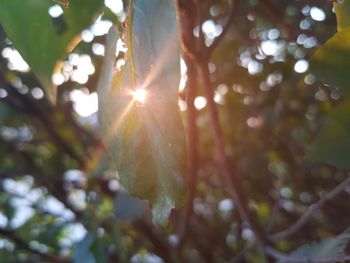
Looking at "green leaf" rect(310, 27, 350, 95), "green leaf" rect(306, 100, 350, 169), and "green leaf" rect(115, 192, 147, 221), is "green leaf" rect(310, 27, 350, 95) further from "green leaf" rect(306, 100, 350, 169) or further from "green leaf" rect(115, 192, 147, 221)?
"green leaf" rect(115, 192, 147, 221)

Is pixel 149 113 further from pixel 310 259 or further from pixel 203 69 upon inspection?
pixel 203 69

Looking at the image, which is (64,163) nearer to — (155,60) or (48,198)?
(48,198)

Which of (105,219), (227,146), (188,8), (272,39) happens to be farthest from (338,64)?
(227,146)

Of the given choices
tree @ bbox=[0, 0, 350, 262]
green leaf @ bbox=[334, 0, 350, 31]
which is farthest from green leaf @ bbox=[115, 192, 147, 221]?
green leaf @ bbox=[334, 0, 350, 31]

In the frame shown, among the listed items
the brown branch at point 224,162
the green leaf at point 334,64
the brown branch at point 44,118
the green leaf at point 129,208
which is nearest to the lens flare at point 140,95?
the green leaf at point 334,64

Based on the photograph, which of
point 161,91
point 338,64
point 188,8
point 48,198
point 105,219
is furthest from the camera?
point 48,198

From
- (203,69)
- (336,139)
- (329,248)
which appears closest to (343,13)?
(336,139)
